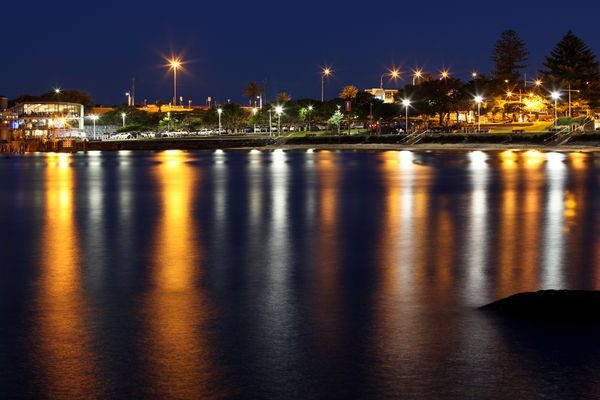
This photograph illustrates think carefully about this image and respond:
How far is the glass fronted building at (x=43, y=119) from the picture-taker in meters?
130

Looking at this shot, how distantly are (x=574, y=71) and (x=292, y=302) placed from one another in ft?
329

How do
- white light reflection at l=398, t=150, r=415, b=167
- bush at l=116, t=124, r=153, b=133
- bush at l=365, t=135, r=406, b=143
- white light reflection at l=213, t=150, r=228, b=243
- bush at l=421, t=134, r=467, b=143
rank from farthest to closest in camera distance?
1. bush at l=116, t=124, r=153, b=133
2. bush at l=365, t=135, r=406, b=143
3. bush at l=421, t=134, r=467, b=143
4. white light reflection at l=398, t=150, r=415, b=167
5. white light reflection at l=213, t=150, r=228, b=243

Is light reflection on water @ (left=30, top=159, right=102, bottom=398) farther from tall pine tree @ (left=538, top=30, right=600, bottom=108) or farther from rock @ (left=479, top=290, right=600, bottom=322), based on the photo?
tall pine tree @ (left=538, top=30, right=600, bottom=108)

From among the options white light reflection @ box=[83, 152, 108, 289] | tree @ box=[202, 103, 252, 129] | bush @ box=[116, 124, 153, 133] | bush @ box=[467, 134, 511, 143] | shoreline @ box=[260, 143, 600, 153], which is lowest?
white light reflection @ box=[83, 152, 108, 289]

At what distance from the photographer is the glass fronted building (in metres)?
130

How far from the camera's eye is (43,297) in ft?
27.2

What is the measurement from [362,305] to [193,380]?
2925 mm

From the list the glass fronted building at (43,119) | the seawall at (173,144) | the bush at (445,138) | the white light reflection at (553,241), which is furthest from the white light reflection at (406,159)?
the glass fronted building at (43,119)

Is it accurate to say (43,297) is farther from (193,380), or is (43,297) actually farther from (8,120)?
(8,120)

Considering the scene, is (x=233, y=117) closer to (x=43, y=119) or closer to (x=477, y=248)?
(x=43, y=119)

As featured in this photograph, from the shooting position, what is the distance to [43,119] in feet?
431

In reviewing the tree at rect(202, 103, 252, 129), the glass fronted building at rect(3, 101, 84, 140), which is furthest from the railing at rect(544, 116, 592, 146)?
the glass fronted building at rect(3, 101, 84, 140)

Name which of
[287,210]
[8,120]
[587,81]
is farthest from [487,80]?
[287,210]

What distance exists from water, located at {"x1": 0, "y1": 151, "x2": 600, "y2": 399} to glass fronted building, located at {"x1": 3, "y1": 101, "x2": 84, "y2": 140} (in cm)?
12206
